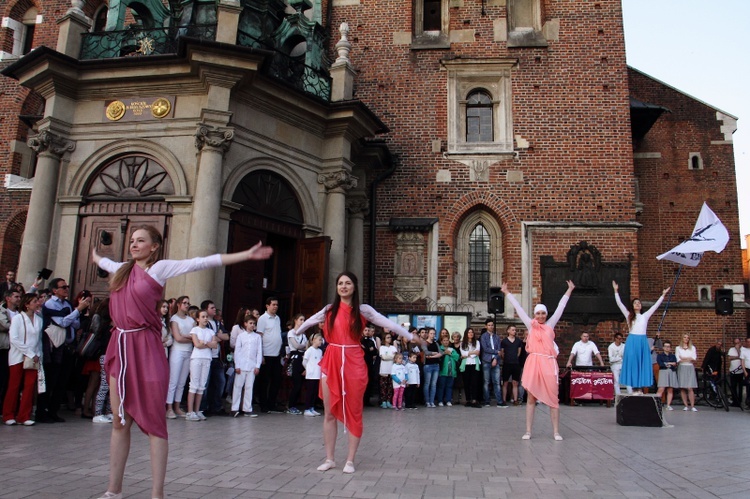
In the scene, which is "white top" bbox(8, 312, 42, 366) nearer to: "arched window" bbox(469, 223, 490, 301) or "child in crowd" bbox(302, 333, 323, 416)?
"child in crowd" bbox(302, 333, 323, 416)

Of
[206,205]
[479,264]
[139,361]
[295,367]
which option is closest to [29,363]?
[295,367]

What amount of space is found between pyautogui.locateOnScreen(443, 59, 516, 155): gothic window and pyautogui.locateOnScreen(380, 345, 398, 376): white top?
7121 millimetres

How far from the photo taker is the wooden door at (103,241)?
12438 mm

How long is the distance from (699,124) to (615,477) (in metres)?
19.5

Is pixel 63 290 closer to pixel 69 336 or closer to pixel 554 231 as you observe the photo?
pixel 69 336

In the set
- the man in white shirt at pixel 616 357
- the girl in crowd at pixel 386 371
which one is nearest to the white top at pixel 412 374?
the girl in crowd at pixel 386 371

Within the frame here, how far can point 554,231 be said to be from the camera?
16797 millimetres

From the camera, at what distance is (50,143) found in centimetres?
1281

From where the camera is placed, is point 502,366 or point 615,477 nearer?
point 615,477

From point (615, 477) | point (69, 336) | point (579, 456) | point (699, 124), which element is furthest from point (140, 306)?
point (699, 124)

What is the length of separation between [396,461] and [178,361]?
182 inches

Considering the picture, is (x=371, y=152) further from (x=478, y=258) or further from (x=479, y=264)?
(x=479, y=264)

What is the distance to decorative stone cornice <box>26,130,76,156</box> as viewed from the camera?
502 inches

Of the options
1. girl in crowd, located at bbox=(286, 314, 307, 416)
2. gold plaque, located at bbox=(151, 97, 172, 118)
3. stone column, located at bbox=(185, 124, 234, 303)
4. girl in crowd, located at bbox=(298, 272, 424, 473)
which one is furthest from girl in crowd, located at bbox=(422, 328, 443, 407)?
girl in crowd, located at bbox=(298, 272, 424, 473)
